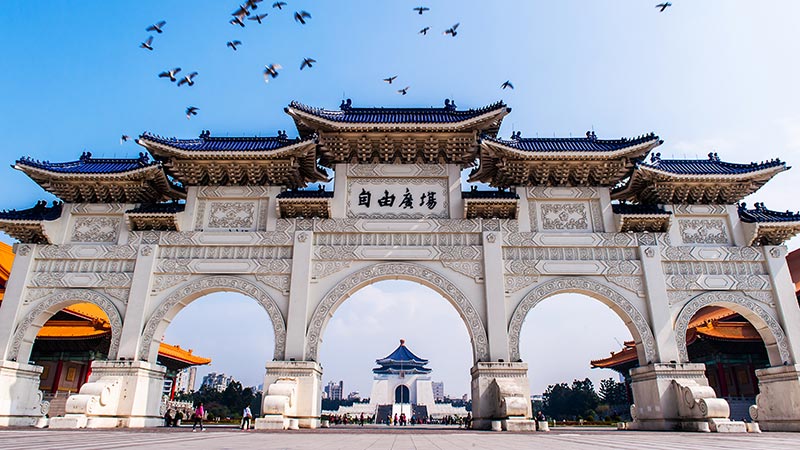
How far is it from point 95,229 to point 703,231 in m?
15.9

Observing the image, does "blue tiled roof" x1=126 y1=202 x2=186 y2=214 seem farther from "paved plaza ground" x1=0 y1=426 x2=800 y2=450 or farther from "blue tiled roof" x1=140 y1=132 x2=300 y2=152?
"paved plaza ground" x1=0 y1=426 x2=800 y2=450

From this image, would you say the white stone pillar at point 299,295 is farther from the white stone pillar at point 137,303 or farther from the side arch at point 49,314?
the side arch at point 49,314

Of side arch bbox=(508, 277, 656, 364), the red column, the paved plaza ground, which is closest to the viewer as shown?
the paved plaza ground

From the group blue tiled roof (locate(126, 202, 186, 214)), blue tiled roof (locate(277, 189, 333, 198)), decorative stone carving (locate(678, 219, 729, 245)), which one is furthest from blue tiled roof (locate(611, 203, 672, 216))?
blue tiled roof (locate(126, 202, 186, 214))

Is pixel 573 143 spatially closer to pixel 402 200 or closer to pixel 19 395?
pixel 402 200

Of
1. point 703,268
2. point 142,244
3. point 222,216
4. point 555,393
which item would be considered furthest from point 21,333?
point 555,393

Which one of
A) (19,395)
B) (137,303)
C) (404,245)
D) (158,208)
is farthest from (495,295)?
(19,395)

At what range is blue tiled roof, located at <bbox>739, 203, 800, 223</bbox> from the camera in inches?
490

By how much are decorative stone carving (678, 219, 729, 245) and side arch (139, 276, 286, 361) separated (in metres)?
10.4

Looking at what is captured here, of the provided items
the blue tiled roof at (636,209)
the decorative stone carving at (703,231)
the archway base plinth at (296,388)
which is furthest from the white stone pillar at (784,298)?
the archway base plinth at (296,388)

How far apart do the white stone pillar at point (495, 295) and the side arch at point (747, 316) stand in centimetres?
418

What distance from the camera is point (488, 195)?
40.9ft

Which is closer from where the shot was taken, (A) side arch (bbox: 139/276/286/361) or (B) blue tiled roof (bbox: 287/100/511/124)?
(A) side arch (bbox: 139/276/286/361)

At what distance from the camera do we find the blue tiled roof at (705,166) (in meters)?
12.5
